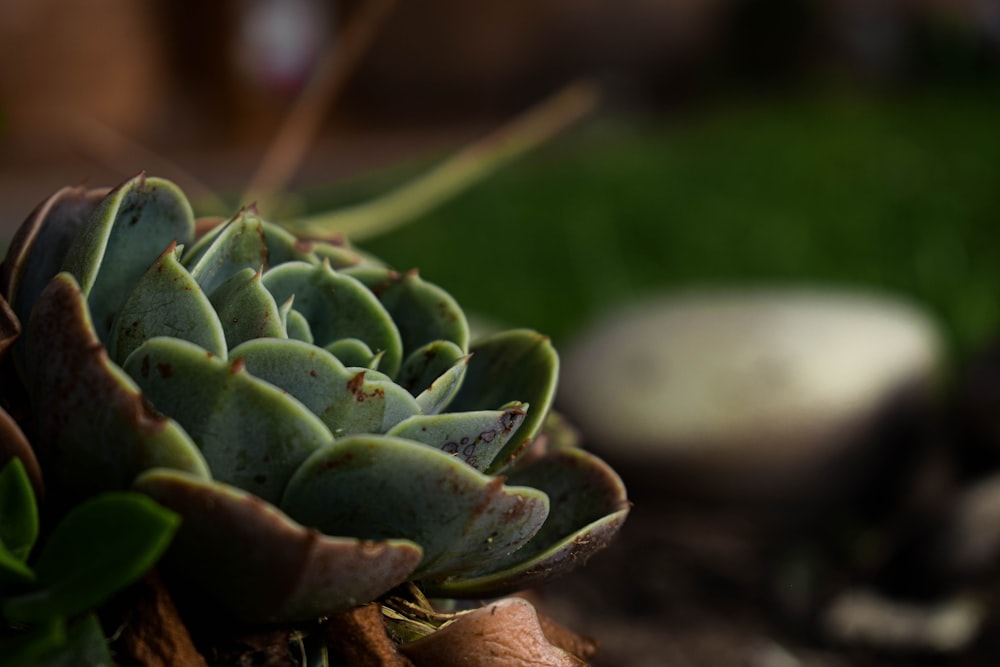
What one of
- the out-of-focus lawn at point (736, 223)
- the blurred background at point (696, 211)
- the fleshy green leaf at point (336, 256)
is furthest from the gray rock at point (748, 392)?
the fleshy green leaf at point (336, 256)

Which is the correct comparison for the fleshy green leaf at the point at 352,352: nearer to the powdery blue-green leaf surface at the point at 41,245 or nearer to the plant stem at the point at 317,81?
the powdery blue-green leaf surface at the point at 41,245

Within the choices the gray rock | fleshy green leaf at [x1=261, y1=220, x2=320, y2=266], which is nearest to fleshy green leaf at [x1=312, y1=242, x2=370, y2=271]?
fleshy green leaf at [x1=261, y1=220, x2=320, y2=266]

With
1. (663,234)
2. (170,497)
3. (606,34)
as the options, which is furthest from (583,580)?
(606,34)

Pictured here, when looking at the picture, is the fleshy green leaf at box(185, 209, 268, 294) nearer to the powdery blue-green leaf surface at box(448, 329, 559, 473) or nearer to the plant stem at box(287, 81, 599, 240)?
the powdery blue-green leaf surface at box(448, 329, 559, 473)

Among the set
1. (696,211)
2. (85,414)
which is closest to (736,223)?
(696,211)

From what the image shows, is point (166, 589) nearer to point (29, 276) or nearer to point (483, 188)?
point (29, 276)

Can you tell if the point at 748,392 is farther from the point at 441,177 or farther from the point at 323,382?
the point at 323,382
